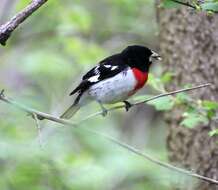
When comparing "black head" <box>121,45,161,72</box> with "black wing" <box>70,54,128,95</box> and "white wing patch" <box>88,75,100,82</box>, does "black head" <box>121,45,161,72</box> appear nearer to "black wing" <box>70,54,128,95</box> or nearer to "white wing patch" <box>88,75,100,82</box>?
"black wing" <box>70,54,128,95</box>

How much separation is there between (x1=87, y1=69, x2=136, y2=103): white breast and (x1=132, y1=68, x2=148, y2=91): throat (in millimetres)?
23

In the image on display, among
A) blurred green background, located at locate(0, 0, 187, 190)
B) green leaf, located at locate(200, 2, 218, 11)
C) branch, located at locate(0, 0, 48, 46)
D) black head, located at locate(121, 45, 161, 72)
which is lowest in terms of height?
blurred green background, located at locate(0, 0, 187, 190)

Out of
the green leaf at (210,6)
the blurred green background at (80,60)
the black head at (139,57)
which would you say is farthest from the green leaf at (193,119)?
the green leaf at (210,6)

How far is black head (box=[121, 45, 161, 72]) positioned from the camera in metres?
4.29

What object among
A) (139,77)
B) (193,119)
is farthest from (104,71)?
(193,119)

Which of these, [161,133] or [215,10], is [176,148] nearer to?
[215,10]

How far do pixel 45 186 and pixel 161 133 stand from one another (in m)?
4.03

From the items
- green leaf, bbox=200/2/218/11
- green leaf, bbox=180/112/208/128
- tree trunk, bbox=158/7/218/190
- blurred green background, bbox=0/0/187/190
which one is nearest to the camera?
green leaf, bbox=200/2/218/11

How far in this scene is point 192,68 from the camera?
4781mm

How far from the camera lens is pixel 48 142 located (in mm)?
3088

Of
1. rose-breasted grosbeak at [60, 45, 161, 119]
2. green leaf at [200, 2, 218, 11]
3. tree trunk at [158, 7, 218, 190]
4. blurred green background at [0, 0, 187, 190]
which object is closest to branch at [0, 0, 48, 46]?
green leaf at [200, 2, 218, 11]

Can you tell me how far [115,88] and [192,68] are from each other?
862 millimetres

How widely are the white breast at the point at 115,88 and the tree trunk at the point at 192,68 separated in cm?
73

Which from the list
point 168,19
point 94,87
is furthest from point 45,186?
point 168,19
